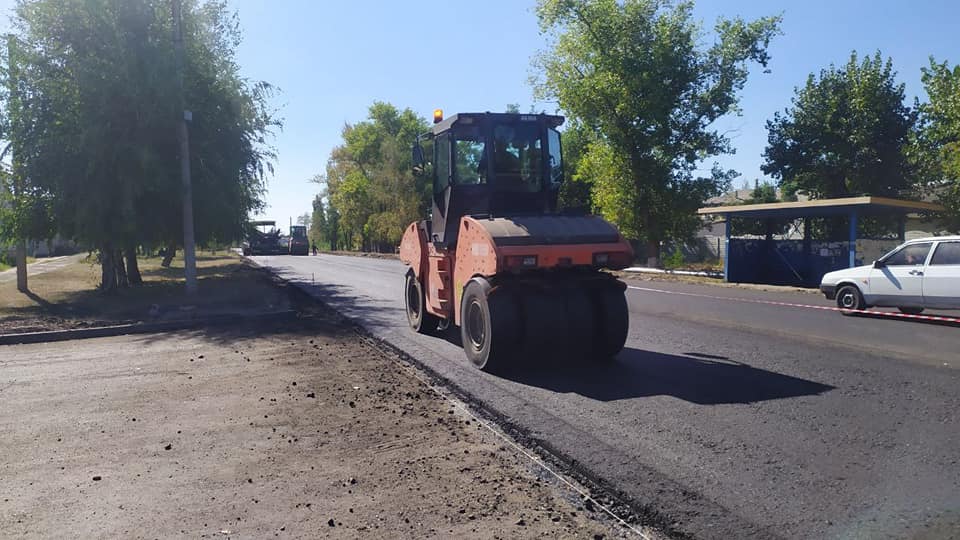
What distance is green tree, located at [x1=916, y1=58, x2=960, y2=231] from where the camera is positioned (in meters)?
21.5

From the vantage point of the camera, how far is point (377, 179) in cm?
6028

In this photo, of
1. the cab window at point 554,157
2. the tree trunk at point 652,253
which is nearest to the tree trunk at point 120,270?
the cab window at point 554,157

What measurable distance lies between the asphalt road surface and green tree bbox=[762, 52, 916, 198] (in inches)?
1050

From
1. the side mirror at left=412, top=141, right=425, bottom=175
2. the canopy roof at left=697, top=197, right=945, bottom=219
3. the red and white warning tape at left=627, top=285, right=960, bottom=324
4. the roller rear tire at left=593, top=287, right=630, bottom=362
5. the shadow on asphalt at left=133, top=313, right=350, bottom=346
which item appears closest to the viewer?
the roller rear tire at left=593, top=287, right=630, bottom=362

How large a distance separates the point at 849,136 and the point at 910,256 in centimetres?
2505

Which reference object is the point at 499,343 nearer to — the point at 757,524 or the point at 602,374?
the point at 602,374

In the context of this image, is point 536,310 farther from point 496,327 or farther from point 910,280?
point 910,280

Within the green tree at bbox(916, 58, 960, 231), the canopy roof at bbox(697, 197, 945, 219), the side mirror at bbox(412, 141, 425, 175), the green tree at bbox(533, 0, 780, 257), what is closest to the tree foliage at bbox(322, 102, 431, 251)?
the green tree at bbox(533, 0, 780, 257)

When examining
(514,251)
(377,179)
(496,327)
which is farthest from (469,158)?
(377,179)

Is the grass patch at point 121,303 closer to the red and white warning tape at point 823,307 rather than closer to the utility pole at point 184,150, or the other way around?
the utility pole at point 184,150

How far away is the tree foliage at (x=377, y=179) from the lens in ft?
191

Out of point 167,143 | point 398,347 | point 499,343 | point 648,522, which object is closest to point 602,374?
point 499,343

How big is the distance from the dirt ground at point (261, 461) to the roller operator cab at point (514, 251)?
1.34 meters

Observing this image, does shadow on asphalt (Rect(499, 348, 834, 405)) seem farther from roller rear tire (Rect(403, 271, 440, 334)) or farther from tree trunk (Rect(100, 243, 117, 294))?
tree trunk (Rect(100, 243, 117, 294))
